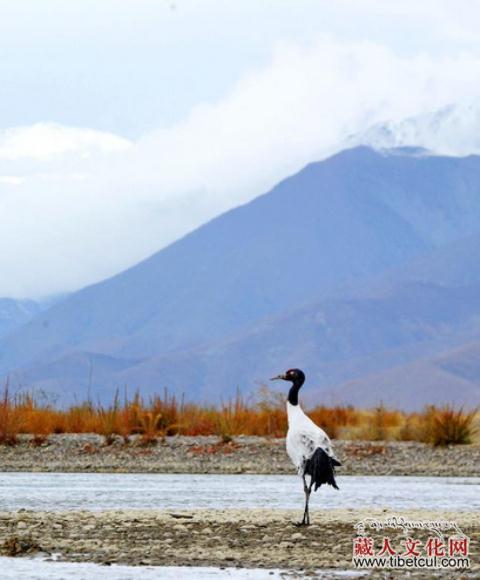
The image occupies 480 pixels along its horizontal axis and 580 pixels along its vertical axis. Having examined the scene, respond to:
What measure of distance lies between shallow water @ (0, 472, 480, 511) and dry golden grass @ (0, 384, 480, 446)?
209 inches

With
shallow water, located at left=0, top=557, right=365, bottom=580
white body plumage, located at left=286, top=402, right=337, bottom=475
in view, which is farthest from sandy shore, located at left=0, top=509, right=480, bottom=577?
white body plumage, located at left=286, top=402, right=337, bottom=475

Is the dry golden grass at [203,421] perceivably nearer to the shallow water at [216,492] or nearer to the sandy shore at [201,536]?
the shallow water at [216,492]

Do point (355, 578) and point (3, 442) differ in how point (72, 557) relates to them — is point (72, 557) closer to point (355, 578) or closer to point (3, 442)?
point (355, 578)

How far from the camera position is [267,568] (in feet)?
44.0

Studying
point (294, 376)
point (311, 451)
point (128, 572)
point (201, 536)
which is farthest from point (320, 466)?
point (128, 572)

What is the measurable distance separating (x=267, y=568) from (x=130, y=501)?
25.3 feet

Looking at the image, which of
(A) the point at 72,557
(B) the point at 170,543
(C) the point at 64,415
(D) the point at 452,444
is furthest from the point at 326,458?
(C) the point at 64,415

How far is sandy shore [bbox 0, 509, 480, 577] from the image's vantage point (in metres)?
13.9

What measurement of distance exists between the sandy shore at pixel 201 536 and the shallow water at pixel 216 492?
2.25 metres

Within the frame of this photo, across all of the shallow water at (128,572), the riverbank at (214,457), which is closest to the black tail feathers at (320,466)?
the shallow water at (128,572)

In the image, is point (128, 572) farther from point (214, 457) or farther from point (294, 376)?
point (214, 457)

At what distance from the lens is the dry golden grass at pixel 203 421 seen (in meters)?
32.2

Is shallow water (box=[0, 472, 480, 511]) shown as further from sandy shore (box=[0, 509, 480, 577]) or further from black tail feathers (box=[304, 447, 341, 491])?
black tail feathers (box=[304, 447, 341, 491])

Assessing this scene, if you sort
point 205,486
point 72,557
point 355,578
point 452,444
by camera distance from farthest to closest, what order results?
point 452,444
point 205,486
point 72,557
point 355,578
